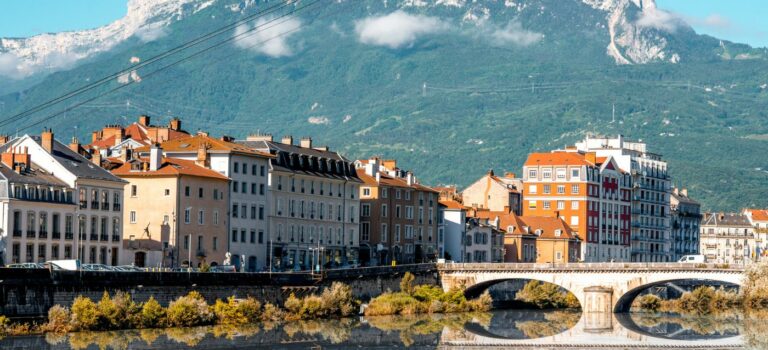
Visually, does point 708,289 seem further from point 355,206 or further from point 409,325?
point 409,325

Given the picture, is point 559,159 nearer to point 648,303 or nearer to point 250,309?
point 648,303

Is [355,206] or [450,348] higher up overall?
[355,206]

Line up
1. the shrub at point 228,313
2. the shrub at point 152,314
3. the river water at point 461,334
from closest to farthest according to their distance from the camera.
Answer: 1. the river water at point 461,334
2. the shrub at point 152,314
3. the shrub at point 228,313

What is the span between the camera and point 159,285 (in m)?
82.9

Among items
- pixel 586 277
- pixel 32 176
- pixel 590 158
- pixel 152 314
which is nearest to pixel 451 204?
pixel 586 277

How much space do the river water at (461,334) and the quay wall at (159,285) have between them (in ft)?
6.74

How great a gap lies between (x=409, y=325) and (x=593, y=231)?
240 feet

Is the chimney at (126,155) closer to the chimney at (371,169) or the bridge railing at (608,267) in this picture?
the bridge railing at (608,267)

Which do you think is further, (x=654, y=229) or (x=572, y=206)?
(x=654, y=229)

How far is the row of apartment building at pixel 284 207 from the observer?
9138 centimetres

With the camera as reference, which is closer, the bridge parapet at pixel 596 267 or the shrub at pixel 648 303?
the bridge parapet at pixel 596 267

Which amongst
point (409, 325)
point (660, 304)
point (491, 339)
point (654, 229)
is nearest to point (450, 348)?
point (491, 339)

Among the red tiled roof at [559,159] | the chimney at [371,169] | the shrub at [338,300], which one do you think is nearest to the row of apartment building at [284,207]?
the chimney at [371,169]

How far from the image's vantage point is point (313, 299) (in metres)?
96.0
